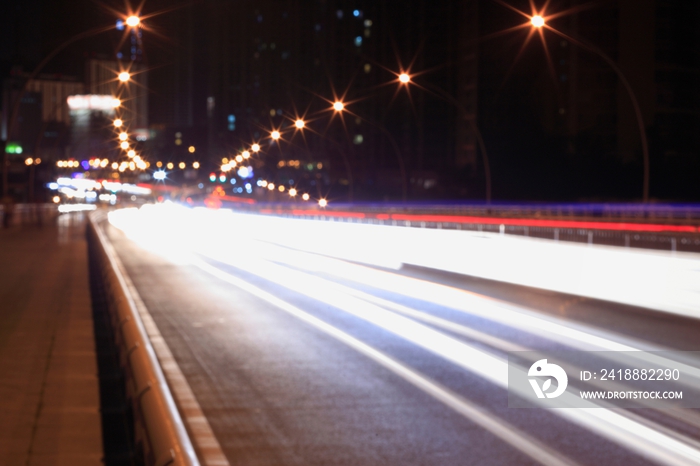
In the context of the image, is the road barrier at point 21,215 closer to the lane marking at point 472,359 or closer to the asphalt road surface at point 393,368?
the lane marking at point 472,359

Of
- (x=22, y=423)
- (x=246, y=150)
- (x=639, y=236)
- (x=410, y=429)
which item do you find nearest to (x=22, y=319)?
(x=22, y=423)

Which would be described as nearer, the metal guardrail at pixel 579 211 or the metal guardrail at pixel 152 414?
the metal guardrail at pixel 152 414

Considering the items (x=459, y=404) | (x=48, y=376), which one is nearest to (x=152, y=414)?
(x=459, y=404)

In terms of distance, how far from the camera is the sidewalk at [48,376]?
621 cm

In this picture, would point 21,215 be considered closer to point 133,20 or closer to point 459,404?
point 133,20

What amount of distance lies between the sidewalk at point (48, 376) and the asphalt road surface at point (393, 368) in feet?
3.43

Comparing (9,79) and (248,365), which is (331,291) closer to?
(248,365)

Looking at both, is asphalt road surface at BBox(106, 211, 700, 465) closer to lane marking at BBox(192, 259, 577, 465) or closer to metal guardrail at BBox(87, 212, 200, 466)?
lane marking at BBox(192, 259, 577, 465)

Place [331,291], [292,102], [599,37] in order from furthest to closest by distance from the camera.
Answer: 1. [292,102]
2. [599,37]
3. [331,291]

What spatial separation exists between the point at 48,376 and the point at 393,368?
3.62 metres

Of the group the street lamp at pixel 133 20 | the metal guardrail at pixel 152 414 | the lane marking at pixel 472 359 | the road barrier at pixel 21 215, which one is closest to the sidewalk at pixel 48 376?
the metal guardrail at pixel 152 414

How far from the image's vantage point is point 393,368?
9359 mm

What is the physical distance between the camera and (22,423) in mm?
6734

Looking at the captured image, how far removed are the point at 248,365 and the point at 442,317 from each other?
448 cm
